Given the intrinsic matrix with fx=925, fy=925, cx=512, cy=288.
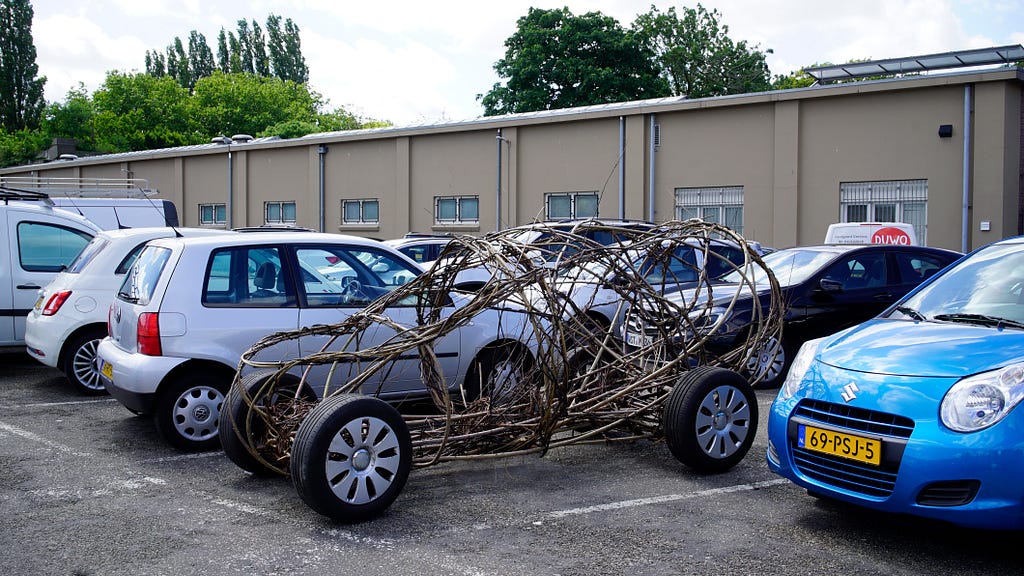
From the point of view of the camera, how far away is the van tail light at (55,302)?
896 cm

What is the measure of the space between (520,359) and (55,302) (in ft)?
16.7

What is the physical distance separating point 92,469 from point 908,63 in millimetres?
19227

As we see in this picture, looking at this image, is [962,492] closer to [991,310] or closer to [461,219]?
[991,310]

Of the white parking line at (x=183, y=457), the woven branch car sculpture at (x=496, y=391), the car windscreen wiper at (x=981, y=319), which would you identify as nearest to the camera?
the car windscreen wiper at (x=981, y=319)

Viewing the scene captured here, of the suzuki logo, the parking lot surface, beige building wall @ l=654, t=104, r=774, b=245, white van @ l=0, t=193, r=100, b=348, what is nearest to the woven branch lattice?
the parking lot surface

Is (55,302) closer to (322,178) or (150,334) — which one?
(150,334)

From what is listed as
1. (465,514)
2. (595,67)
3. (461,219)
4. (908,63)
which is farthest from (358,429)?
(595,67)

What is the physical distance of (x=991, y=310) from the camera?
16.4 feet

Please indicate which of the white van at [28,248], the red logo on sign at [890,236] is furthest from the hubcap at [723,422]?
the red logo on sign at [890,236]

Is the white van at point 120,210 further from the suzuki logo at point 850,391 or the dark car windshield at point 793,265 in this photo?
the suzuki logo at point 850,391

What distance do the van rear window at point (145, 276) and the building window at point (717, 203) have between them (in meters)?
14.8

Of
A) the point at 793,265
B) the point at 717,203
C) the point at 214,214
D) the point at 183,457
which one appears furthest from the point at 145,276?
the point at 214,214

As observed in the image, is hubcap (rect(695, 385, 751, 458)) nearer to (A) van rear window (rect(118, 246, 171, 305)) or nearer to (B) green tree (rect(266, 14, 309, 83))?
(A) van rear window (rect(118, 246, 171, 305))

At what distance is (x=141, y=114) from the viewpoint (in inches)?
2363
